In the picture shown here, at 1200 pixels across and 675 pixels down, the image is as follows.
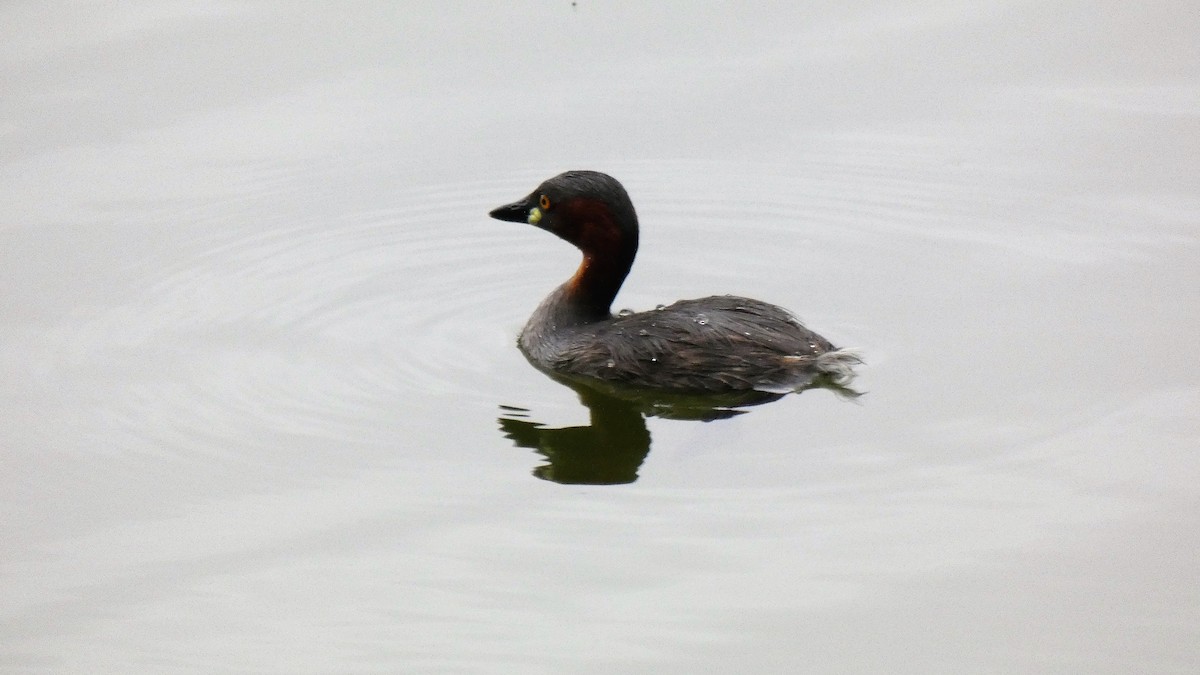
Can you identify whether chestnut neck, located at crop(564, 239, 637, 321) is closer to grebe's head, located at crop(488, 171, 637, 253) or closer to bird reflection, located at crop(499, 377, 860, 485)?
grebe's head, located at crop(488, 171, 637, 253)

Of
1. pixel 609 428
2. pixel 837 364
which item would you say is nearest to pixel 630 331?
pixel 609 428

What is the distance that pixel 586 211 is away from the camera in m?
7.93

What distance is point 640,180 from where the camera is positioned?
9570 millimetres

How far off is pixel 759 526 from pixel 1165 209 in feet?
12.4

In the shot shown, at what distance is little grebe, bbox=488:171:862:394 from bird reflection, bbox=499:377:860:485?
0.19ft

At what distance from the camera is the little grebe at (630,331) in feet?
24.1

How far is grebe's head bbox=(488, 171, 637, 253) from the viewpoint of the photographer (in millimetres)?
7801

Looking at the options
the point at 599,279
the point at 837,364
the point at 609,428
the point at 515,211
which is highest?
the point at 515,211

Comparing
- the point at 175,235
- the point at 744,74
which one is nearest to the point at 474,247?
the point at 175,235

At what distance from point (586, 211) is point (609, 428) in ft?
3.95

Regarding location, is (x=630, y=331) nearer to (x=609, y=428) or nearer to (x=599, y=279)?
(x=599, y=279)

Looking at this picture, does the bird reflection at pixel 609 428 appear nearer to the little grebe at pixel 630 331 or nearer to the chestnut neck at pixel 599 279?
the little grebe at pixel 630 331

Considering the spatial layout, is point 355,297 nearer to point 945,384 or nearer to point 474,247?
point 474,247

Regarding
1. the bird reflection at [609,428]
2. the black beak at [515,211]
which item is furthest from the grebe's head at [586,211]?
the bird reflection at [609,428]
